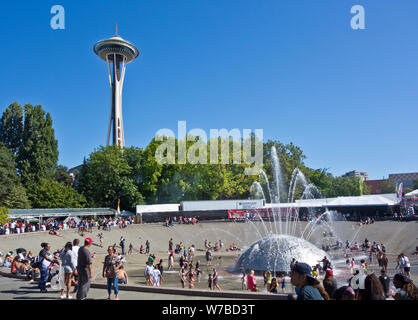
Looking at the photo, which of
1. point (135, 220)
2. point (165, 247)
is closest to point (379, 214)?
point (165, 247)

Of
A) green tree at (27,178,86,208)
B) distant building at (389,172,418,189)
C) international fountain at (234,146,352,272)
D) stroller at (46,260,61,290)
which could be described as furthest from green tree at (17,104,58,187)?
distant building at (389,172,418,189)

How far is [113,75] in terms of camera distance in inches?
3497

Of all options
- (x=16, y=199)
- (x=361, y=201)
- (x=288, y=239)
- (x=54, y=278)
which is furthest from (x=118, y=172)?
(x=54, y=278)

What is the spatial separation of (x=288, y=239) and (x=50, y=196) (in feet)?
132

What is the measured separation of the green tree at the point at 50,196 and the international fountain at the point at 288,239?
28583 mm

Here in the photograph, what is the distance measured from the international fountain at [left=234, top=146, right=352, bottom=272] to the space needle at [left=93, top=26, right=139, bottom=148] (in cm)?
4185

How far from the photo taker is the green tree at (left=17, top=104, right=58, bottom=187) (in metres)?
55.2

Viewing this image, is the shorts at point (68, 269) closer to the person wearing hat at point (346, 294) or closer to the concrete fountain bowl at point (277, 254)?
the person wearing hat at point (346, 294)

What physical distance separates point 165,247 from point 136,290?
2772 centimetres

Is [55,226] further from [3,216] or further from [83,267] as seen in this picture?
[83,267]

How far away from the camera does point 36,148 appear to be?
2211 inches

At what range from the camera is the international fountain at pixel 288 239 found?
21.0 m

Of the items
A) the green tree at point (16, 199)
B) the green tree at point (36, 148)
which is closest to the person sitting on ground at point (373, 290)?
the green tree at point (16, 199)
